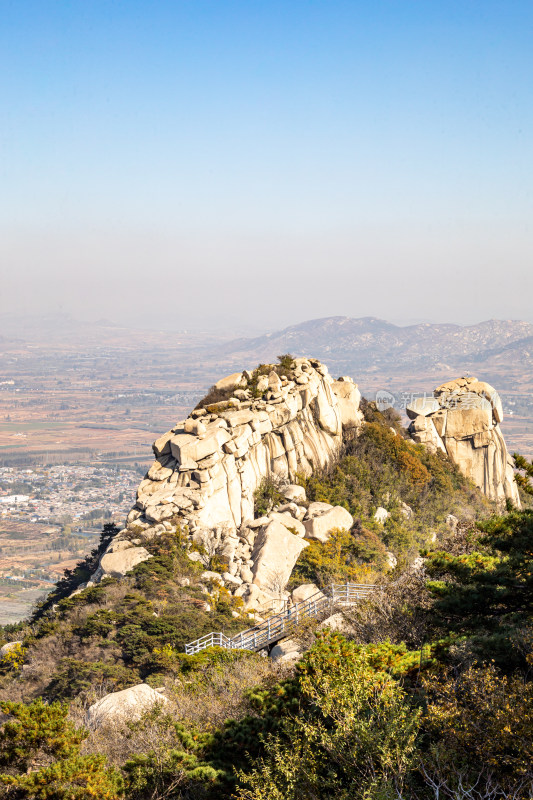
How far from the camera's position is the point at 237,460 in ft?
118

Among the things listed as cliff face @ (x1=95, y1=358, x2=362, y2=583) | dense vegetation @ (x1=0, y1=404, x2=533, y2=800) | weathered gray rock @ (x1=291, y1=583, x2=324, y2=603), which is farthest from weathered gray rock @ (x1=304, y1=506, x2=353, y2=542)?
dense vegetation @ (x1=0, y1=404, x2=533, y2=800)

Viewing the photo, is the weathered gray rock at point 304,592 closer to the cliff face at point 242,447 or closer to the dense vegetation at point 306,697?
the dense vegetation at point 306,697

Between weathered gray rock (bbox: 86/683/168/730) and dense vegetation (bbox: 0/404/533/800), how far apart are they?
1.50ft

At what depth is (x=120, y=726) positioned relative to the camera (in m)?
16.5

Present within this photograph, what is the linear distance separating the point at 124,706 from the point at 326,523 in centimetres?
1798

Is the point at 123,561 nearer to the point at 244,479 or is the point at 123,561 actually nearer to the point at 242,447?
the point at 244,479

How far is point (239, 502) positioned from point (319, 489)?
5.63 m

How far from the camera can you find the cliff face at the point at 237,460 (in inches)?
1249

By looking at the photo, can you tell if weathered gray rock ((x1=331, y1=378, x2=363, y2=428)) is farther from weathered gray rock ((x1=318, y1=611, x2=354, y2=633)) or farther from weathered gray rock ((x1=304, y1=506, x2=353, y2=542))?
weathered gray rock ((x1=318, y1=611, x2=354, y2=633))

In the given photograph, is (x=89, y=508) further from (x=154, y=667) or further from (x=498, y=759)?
(x=498, y=759)

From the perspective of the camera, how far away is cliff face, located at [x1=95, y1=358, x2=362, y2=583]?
31.7 metres

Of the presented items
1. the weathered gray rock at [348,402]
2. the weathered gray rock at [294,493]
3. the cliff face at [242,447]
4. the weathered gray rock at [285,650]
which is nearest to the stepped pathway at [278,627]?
the weathered gray rock at [285,650]

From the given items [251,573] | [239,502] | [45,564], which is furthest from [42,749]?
[45,564]

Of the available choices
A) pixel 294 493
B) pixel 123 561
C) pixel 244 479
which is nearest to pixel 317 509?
pixel 294 493
